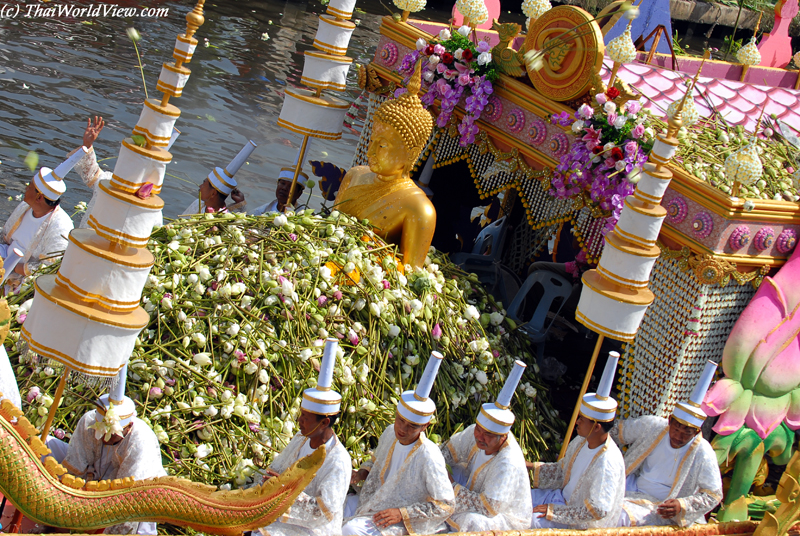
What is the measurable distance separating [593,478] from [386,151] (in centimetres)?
222

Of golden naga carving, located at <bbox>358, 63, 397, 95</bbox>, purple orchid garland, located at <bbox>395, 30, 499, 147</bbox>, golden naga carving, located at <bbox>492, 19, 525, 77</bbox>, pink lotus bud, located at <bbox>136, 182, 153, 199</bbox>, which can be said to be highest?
golden naga carving, located at <bbox>492, 19, 525, 77</bbox>

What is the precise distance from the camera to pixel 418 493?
3455mm

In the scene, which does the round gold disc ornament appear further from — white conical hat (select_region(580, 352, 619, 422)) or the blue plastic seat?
white conical hat (select_region(580, 352, 619, 422))

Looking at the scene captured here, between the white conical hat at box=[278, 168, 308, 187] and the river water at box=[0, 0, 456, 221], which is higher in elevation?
the white conical hat at box=[278, 168, 308, 187]

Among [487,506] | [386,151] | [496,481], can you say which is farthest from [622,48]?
[487,506]

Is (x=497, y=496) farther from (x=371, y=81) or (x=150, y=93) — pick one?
(x=150, y=93)

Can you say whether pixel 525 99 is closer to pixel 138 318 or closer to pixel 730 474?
pixel 730 474

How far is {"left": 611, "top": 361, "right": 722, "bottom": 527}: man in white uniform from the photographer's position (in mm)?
3840

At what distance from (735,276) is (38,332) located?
11.2 ft

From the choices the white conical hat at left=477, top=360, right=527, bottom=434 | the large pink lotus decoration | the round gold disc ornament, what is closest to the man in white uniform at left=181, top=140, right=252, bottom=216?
the round gold disc ornament

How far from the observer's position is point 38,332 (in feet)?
8.32

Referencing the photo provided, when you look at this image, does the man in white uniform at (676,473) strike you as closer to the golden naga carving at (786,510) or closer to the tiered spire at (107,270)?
the golden naga carving at (786,510)

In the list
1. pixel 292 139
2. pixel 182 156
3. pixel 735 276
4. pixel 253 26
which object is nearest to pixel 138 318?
pixel 735 276

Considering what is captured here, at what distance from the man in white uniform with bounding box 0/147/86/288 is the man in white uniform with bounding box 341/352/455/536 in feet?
8.07
